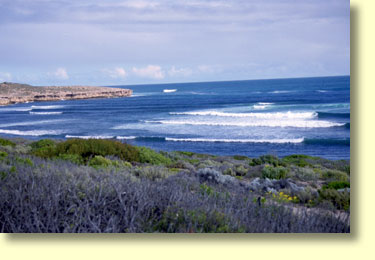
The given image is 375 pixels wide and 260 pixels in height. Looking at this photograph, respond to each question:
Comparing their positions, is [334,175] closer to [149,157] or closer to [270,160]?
[270,160]

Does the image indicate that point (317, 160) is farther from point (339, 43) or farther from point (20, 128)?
point (20, 128)

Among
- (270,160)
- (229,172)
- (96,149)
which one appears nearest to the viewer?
(229,172)

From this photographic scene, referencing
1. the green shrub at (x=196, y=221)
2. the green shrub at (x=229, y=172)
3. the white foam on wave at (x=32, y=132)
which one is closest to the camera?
the green shrub at (x=196, y=221)

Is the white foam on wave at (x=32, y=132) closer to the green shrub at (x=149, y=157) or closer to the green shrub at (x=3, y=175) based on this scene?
the green shrub at (x=149, y=157)

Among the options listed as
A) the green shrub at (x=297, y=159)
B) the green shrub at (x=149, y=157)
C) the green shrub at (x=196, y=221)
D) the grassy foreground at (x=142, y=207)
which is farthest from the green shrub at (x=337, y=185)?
the green shrub at (x=149, y=157)

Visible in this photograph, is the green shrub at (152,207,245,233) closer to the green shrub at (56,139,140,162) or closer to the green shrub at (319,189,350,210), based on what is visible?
the green shrub at (319,189,350,210)

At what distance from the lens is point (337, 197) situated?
3.90m

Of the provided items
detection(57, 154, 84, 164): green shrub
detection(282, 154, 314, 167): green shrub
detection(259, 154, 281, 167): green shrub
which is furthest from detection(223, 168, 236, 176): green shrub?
detection(57, 154, 84, 164): green shrub

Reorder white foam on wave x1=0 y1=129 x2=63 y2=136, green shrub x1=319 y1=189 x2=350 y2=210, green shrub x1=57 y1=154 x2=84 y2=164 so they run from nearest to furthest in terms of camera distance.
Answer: green shrub x1=319 y1=189 x2=350 y2=210 → green shrub x1=57 y1=154 x2=84 y2=164 → white foam on wave x1=0 y1=129 x2=63 y2=136

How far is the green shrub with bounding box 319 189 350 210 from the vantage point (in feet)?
12.2

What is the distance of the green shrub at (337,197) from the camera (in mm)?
3723

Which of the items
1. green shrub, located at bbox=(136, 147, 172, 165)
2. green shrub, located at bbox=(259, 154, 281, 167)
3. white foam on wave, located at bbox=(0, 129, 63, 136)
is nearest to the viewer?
green shrub, located at bbox=(136, 147, 172, 165)

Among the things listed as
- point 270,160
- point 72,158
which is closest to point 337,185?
point 270,160
